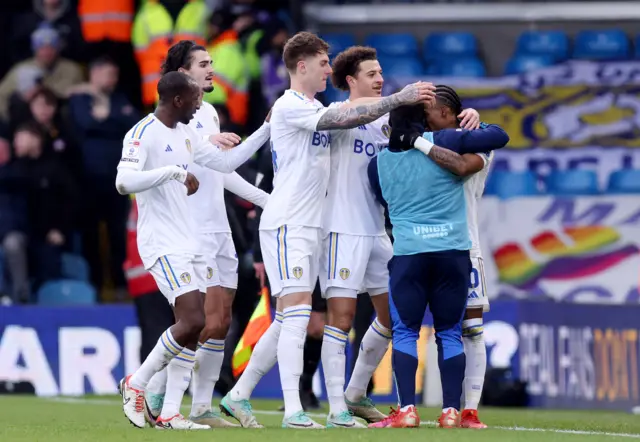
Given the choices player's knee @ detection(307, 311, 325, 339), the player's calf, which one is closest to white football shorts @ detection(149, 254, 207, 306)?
the player's calf

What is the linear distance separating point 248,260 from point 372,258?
3490mm

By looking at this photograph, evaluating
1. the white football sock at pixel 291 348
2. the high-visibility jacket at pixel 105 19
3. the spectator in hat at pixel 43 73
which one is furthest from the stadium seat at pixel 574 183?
the white football sock at pixel 291 348

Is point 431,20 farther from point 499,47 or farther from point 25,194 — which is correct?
point 25,194

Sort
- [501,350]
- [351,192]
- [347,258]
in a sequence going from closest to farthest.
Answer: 1. [347,258]
2. [351,192]
3. [501,350]

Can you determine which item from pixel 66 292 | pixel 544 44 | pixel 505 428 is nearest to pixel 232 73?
pixel 66 292

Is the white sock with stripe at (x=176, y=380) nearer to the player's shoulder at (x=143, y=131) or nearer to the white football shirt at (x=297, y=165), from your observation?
the white football shirt at (x=297, y=165)

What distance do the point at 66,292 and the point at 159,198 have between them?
7.10 m

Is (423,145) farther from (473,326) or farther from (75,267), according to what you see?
(75,267)

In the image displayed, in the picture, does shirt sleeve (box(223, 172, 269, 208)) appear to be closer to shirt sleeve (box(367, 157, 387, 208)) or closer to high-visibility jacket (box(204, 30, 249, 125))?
shirt sleeve (box(367, 157, 387, 208))

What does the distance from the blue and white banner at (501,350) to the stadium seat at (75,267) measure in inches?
70.3

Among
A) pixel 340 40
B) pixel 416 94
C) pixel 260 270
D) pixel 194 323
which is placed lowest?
pixel 194 323

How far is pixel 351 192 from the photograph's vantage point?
8641 millimetres

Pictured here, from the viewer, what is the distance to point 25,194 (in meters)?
15.5

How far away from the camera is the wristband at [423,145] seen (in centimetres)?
825
